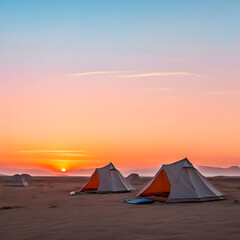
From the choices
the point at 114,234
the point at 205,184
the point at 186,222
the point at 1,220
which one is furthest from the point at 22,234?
the point at 205,184

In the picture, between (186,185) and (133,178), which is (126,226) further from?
(133,178)

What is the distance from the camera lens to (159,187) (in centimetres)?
2034

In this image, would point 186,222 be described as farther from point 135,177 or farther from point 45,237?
point 135,177

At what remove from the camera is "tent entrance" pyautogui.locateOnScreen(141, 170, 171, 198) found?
19.7 metres

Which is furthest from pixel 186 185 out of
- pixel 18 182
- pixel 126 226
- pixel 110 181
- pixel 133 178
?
pixel 133 178

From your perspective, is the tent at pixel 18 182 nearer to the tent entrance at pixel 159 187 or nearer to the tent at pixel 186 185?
the tent entrance at pixel 159 187

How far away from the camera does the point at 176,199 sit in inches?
640

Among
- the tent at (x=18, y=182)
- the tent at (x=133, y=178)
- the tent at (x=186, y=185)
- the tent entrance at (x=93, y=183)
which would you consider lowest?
the tent at (x=186, y=185)

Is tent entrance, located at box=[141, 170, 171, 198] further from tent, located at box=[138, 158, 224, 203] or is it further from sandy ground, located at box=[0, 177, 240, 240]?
sandy ground, located at box=[0, 177, 240, 240]

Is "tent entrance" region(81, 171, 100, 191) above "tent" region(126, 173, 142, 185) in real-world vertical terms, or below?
below

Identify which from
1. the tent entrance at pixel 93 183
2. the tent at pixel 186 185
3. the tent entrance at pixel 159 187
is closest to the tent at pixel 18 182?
the tent entrance at pixel 93 183

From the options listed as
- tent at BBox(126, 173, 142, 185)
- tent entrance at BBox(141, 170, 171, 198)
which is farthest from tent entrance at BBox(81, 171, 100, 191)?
tent at BBox(126, 173, 142, 185)

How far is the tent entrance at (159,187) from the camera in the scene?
19.7 m

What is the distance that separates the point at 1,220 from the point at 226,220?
25.4 feet
